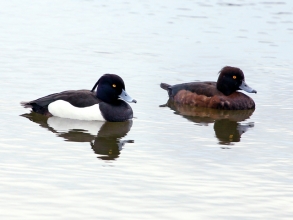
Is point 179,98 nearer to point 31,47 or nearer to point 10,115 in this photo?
point 10,115

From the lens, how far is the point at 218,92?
13.1m

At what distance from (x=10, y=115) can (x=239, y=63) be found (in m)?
6.28

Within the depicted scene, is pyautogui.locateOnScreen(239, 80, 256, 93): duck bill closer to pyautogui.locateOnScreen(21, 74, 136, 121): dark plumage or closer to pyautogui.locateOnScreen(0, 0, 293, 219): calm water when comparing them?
pyautogui.locateOnScreen(0, 0, 293, 219): calm water

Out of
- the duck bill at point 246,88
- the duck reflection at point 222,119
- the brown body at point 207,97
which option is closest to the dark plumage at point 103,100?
the duck reflection at point 222,119

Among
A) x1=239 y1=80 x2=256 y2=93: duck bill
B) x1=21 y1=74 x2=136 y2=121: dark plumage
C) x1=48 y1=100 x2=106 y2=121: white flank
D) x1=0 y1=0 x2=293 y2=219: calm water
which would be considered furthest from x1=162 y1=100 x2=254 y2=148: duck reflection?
x1=48 y1=100 x2=106 y2=121: white flank

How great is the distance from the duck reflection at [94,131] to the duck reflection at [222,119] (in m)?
1.30

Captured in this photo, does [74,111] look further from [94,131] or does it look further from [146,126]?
[146,126]

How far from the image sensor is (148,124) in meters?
11.1

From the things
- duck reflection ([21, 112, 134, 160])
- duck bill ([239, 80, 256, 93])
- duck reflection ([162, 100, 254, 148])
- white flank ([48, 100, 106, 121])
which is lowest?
duck reflection ([21, 112, 134, 160])

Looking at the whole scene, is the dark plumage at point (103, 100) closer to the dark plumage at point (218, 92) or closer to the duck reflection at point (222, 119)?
the duck reflection at point (222, 119)

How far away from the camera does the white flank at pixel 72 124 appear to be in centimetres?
1079

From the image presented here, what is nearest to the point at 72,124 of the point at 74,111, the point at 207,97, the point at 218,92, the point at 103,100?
the point at 74,111

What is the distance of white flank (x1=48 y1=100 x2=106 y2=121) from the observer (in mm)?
11375

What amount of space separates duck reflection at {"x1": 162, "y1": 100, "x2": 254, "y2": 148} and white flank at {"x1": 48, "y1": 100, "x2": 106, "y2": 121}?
4.99ft
